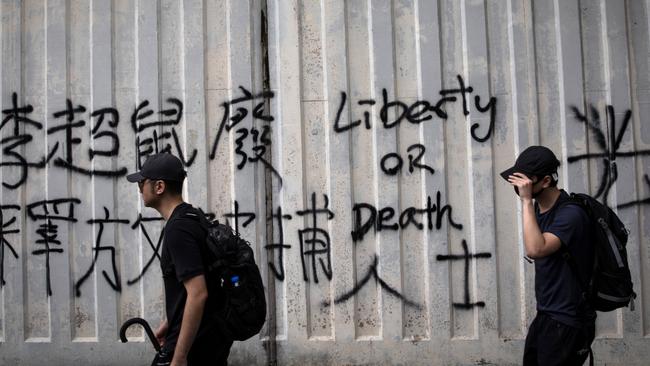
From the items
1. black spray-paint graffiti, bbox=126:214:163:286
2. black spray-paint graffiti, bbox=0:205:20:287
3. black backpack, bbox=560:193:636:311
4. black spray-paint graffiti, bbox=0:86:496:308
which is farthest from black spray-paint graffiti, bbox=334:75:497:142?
black spray-paint graffiti, bbox=0:205:20:287

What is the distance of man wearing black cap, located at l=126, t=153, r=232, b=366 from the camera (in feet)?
10.3

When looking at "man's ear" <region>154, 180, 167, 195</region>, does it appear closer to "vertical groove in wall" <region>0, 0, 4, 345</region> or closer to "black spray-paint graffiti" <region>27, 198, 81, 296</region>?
"black spray-paint graffiti" <region>27, 198, 81, 296</region>

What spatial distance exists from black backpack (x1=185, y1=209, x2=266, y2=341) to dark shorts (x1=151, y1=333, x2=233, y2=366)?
0.19ft

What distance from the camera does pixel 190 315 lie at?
313 cm

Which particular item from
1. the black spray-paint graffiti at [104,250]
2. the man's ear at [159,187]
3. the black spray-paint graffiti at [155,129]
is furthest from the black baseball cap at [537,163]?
the black spray-paint graffiti at [104,250]

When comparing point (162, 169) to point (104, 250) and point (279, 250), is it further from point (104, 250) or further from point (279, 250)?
point (104, 250)

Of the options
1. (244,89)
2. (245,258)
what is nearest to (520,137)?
(244,89)

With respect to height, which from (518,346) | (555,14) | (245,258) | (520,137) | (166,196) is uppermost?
(555,14)

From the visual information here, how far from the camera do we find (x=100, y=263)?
591cm

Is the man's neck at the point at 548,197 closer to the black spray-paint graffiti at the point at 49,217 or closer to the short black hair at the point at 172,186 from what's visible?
the short black hair at the point at 172,186

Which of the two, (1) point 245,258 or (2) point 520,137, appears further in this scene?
(2) point 520,137

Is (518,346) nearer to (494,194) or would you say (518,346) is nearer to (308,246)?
(494,194)

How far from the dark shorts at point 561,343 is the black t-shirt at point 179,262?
1806mm

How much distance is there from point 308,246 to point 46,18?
3102 millimetres
